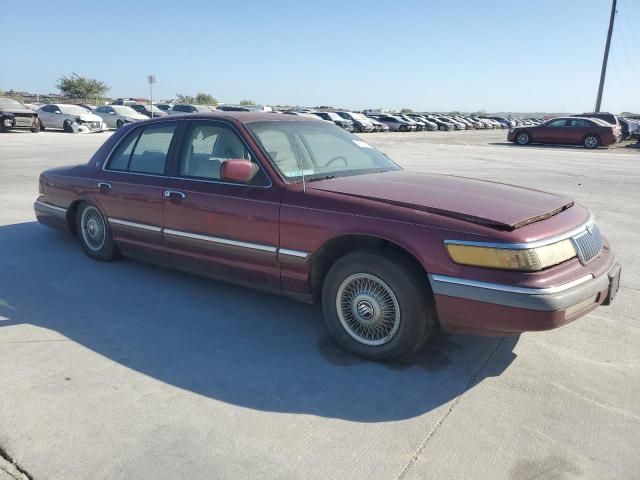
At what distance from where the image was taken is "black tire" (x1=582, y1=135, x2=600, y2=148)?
25105 millimetres

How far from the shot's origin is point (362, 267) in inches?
131

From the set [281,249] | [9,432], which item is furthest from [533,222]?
[9,432]

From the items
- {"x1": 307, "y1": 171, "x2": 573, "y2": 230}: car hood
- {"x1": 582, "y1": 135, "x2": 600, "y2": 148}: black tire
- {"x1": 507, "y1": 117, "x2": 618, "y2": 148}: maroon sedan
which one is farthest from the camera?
{"x1": 582, "y1": 135, "x2": 600, "y2": 148}: black tire

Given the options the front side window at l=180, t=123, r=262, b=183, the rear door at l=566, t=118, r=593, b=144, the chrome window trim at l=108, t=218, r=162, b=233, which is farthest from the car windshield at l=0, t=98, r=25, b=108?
the rear door at l=566, t=118, r=593, b=144

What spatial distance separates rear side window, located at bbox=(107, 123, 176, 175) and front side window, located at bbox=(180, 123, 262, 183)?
261 mm

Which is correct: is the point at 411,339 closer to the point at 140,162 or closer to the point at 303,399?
the point at 303,399

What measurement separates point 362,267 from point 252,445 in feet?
4.10

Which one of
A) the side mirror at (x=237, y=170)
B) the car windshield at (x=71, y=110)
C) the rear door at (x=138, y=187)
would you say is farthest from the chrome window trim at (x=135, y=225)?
the car windshield at (x=71, y=110)

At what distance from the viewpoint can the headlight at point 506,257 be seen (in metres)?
2.92

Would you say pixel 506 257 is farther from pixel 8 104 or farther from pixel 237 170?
pixel 8 104

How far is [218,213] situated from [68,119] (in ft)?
81.2

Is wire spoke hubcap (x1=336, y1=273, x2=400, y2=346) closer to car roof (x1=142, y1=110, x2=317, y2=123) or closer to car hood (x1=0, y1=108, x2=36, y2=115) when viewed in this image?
car roof (x1=142, y1=110, x2=317, y2=123)

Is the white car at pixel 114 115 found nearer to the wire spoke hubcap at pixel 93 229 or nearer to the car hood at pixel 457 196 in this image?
the wire spoke hubcap at pixel 93 229

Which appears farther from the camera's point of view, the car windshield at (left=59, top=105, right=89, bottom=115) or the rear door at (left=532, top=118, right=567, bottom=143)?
the rear door at (left=532, top=118, right=567, bottom=143)
